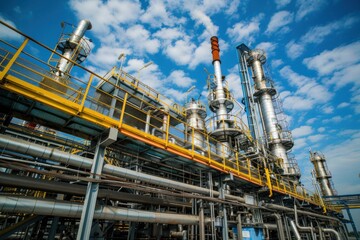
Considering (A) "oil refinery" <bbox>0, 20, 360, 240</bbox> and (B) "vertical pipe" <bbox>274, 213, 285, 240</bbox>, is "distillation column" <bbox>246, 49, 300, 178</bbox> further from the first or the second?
(B) "vertical pipe" <bbox>274, 213, 285, 240</bbox>

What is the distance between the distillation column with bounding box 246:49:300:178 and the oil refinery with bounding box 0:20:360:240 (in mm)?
141

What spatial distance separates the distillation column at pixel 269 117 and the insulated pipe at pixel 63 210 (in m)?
16.7

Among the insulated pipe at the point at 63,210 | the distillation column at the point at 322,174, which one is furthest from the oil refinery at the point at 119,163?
the distillation column at the point at 322,174

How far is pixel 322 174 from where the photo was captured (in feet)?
106

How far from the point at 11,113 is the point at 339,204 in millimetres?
37021

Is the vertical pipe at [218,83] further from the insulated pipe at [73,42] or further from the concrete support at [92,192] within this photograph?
the insulated pipe at [73,42]

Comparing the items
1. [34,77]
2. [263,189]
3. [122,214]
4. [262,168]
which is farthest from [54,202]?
[262,168]

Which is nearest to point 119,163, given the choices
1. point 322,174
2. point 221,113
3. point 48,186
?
point 48,186

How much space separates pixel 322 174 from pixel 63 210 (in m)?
38.5

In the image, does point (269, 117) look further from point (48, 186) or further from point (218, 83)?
point (48, 186)

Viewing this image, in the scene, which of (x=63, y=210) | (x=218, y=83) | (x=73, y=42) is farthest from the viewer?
(x=218, y=83)

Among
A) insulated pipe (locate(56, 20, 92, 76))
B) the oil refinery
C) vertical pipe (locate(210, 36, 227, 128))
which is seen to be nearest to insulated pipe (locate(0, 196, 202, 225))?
the oil refinery

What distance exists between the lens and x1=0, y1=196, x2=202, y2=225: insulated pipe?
474cm

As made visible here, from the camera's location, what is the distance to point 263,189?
12.7 meters
